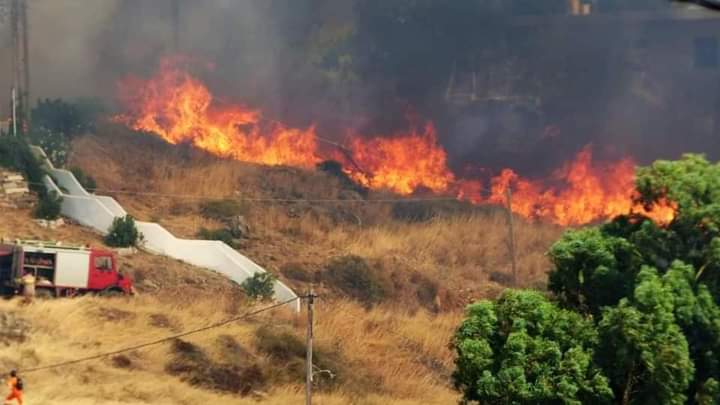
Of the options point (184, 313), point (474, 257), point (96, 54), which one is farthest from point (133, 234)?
point (96, 54)

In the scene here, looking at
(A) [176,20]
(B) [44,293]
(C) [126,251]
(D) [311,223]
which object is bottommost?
(B) [44,293]

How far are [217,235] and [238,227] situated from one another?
1656mm

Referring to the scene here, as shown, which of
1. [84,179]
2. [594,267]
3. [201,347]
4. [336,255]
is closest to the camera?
[594,267]

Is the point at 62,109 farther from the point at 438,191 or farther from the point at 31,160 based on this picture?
the point at 438,191

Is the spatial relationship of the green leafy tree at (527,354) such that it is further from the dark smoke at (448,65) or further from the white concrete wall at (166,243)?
the dark smoke at (448,65)

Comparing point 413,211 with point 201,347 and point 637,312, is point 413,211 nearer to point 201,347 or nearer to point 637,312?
point 201,347

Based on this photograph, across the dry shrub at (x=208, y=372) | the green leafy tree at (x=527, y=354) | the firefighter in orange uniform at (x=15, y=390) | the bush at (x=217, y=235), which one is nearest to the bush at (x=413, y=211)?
the bush at (x=217, y=235)

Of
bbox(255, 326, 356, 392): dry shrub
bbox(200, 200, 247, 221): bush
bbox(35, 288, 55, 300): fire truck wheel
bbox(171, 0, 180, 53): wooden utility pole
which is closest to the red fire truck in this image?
bbox(35, 288, 55, 300): fire truck wheel

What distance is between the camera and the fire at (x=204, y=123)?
6172cm

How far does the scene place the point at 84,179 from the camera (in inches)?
2074

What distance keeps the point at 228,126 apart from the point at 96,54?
9.10 meters

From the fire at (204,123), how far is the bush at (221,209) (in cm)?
662

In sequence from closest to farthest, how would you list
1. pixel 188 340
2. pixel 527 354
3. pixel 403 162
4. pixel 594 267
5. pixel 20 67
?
pixel 527 354 < pixel 594 267 < pixel 188 340 < pixel 20 67 < pixel 403 162

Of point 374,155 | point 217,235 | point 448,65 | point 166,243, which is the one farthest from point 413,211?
point 166,243
